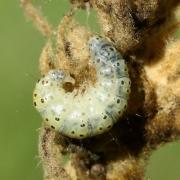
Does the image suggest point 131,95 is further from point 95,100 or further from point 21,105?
point 21,105

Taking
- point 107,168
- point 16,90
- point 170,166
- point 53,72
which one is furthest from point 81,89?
point 16,90

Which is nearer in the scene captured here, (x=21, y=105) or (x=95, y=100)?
(x=95, y=100)

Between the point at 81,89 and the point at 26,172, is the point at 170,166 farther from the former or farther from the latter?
the point at 81,89

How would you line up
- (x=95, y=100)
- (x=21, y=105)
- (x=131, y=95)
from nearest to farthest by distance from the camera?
1. (x=95, y=100)
2. (x=131, y=95)
3. (x=21, y=105)

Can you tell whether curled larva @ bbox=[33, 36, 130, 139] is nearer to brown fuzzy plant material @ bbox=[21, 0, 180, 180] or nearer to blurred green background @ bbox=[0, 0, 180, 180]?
brown fuzzy plant material @ bbox=[21, 0, 180, 180]

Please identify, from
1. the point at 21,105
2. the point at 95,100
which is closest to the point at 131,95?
the point at 95,100

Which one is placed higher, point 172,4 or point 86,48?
point 172,4

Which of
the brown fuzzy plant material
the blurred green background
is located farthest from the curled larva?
the blurred green background
